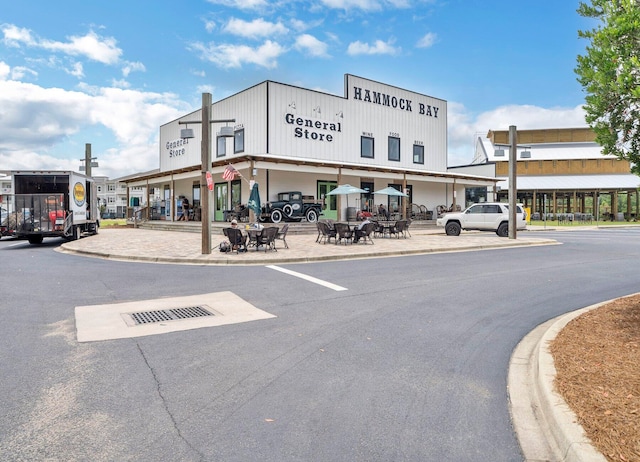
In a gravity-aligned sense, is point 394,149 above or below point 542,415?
→ above

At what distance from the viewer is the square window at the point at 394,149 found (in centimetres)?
3073

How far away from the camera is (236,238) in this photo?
13195 millimetres

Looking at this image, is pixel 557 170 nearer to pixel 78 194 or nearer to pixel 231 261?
pixel 231 261

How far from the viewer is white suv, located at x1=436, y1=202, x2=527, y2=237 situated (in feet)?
71.0

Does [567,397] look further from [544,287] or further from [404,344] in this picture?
[544,287]

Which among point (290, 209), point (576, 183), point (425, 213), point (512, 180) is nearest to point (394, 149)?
point (425, 213)

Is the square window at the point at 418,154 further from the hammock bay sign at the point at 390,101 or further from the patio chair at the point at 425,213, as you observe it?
the patio chair at the point at 425,213

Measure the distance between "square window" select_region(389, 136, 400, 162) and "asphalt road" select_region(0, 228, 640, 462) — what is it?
76.1ft

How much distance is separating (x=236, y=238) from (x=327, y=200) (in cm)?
1444

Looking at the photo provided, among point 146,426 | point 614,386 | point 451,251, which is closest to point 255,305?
point 146,426

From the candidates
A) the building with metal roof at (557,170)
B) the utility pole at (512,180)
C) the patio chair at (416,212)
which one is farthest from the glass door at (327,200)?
the building with metal roof at (557,170)

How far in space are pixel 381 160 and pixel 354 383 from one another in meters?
27.2

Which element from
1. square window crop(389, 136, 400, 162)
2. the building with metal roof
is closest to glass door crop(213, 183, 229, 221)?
square window crop(389, 136, 400, 162)

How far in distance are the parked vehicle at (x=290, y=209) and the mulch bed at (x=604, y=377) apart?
1751 cm
